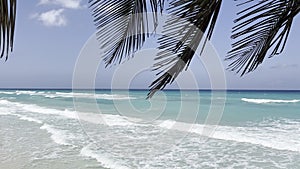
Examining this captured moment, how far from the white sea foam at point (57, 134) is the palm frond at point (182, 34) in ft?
29.7

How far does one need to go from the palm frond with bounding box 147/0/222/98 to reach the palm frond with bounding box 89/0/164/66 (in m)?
0.07

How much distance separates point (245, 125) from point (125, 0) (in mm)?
14324

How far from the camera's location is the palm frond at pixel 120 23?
1.04 metres

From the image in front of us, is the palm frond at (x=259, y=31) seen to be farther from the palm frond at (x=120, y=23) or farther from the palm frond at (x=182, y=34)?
the palm frond at (x=120, y=23)

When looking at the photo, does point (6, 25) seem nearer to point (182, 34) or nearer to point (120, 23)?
point (120, 23)

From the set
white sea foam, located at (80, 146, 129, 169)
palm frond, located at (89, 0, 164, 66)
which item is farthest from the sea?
palm frond, located at (89, 0, 164, 66)

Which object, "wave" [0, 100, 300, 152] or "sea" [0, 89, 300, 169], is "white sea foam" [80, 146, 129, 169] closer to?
"sea" [0, 89, 300, 169]

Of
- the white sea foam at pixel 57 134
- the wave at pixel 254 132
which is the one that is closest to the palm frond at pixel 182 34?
the white sea foam at pixel 57 134

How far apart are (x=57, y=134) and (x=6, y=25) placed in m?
11.3

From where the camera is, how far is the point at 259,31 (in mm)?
1250

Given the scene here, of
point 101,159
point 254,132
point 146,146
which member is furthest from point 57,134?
point 254,132

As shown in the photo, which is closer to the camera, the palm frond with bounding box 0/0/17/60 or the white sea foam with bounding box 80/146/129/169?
the palm frond with bounding box 0/0/17/60

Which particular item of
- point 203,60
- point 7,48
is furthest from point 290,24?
point 7,48

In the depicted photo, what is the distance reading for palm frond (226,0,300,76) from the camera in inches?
45.0
